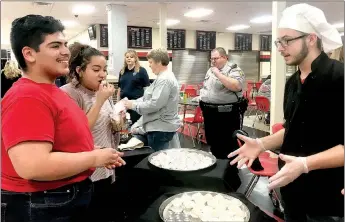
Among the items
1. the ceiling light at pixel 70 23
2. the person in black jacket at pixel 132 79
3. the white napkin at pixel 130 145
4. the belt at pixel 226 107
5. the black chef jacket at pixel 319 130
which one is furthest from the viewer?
the ceiling light at pixel 70 23

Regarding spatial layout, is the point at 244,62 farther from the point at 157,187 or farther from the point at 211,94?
the point at 157,187

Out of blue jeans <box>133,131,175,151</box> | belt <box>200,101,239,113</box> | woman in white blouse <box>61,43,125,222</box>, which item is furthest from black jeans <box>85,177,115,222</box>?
belt <box>200,101,239,113</box>

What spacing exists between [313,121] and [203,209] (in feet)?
1.79

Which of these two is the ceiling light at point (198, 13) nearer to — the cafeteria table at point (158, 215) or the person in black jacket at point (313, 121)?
the person in black jacket at point (313, 121)

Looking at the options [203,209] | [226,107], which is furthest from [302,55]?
[226,107]

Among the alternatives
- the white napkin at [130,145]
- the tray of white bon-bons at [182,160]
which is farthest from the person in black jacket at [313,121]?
the white napkin at [130,145]

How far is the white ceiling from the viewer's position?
5.63 metres

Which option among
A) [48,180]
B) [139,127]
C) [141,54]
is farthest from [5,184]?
[141,54]

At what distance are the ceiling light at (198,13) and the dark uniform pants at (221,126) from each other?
361cm

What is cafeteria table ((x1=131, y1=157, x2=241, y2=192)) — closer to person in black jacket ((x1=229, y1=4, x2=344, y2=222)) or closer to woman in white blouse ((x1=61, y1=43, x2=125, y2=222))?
woman in white blouse ((x1=61, y1=43, x2=125, y2=222))

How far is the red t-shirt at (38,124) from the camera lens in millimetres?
923

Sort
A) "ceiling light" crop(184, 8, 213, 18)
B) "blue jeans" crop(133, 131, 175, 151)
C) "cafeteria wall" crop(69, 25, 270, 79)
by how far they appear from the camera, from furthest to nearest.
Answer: "cafeteria wall" crop(69, 25, 270, 79), "ceiling light" crop(184, 8, 213, 18), "blue jeans" crop(133, 131, 175, 151)

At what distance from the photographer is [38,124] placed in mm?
937

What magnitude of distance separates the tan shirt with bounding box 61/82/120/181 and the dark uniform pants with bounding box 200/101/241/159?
1900mm
